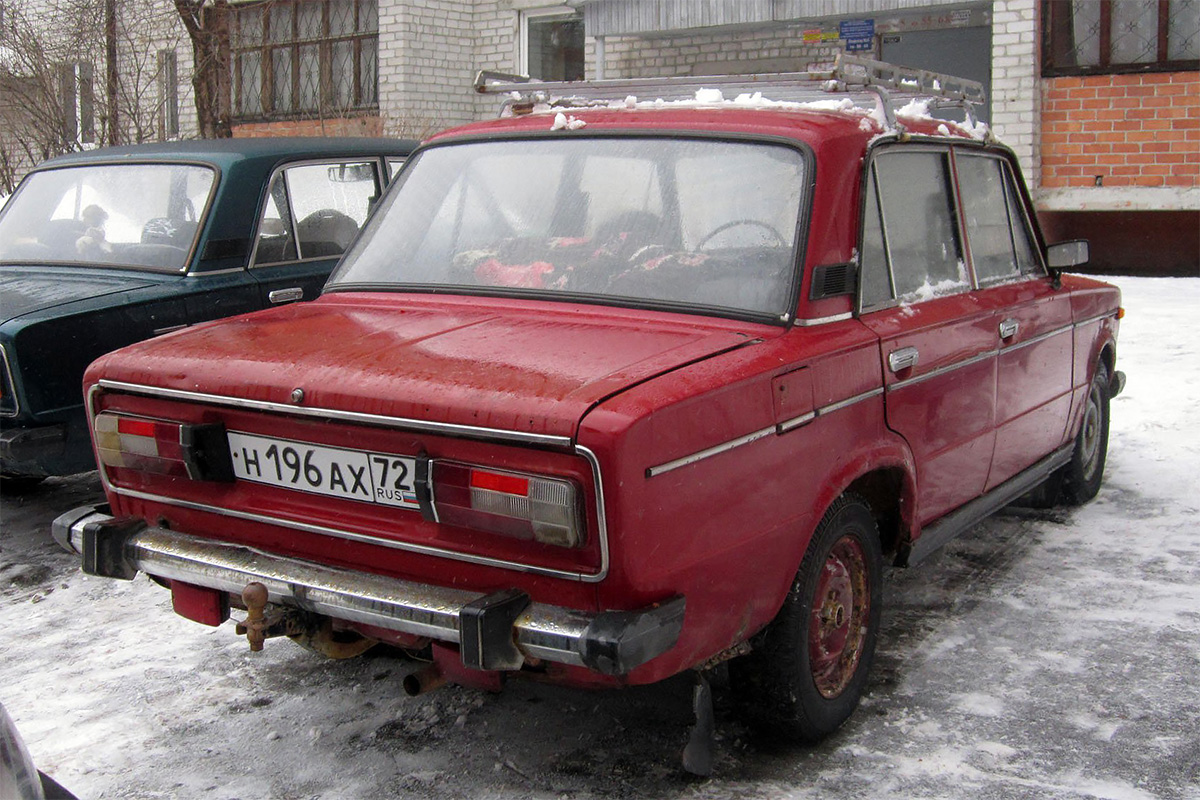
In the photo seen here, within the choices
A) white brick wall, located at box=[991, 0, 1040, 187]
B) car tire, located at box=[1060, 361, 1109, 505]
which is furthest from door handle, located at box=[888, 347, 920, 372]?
white brick wall, located at box=[991, 0, 1040, 187]

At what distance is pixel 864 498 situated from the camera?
361 cm

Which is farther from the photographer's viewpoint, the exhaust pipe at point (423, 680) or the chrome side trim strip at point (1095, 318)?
the chrome side trim strip at point (1095, 318)

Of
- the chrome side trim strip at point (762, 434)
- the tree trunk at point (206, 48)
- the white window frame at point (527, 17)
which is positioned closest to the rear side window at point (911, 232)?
the chrome side trim strip at point (762, 434)

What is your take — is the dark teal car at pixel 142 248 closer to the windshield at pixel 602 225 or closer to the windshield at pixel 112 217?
the windshield at pixel 112 217

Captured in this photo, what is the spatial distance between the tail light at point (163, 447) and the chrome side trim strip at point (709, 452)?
1196 mm

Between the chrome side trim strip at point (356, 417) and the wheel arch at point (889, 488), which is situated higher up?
the chrome side trim strip at point (356, 417)

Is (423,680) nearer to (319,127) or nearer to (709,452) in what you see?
(709,452)

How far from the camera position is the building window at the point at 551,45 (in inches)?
695

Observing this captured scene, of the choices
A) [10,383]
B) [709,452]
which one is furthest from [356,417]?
[10,383]

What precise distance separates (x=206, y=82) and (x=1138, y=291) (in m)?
9.30

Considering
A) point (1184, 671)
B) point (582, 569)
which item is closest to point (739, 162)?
point (582, 569)

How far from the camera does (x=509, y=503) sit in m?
2.66

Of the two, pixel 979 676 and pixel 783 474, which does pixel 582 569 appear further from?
pixel 979 676

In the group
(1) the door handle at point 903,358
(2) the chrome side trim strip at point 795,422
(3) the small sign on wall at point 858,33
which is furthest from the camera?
(3) the small sign on wall at point 858,33
